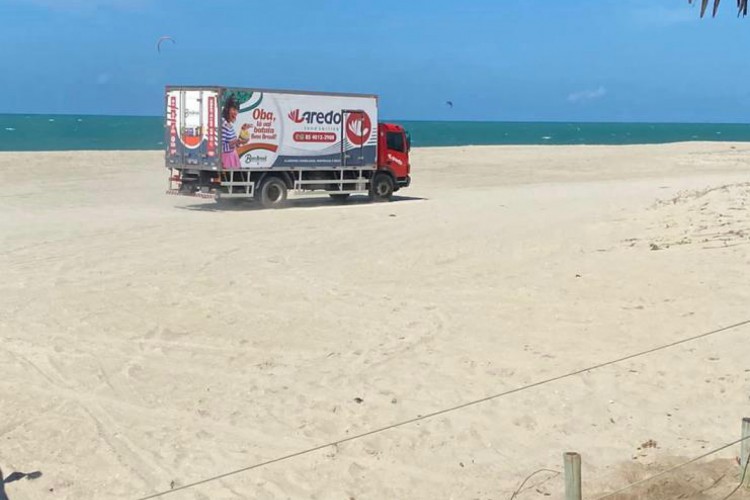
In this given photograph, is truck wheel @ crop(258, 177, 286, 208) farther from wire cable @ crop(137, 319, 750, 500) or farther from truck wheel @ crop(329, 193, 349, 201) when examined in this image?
wire cable @ crop(137, 319, 750, 500)

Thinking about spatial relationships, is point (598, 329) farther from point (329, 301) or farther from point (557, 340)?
point (329, 301)

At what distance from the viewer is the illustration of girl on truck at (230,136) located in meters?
22.7

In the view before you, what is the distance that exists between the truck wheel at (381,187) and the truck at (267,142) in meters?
0.31

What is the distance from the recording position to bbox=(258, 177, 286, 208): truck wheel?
23.9 meters

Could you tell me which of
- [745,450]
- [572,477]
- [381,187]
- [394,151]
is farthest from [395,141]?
[572,477]

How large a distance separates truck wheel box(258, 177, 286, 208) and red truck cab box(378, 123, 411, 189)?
11.4ft

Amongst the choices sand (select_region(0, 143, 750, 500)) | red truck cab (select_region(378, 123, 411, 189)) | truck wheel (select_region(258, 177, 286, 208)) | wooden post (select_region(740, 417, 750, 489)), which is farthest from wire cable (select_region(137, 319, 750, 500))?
red truck cab (select_region(378, 123, 411, 189))

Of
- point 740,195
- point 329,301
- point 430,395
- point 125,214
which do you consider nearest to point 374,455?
point 430,395

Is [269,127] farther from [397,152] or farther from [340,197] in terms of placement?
[397,152]

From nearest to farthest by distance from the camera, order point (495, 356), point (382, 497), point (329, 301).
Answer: point (382, 497) → point (495, 356) → point (329, 301)

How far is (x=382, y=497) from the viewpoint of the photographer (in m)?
6.39

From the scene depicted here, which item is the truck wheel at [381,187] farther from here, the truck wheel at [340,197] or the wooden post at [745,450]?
the wooden post at [745,450]

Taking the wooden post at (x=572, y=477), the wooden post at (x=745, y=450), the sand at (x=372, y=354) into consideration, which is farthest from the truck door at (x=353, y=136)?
the wooden post at (x=572, y=477)

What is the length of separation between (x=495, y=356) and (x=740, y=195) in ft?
37.4
